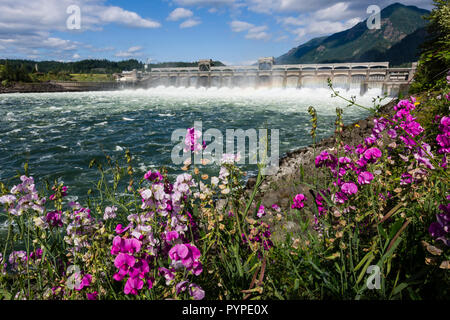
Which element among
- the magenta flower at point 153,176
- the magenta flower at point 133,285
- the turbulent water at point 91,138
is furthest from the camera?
the turbulent water at point 91,138

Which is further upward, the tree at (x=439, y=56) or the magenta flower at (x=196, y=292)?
the tree at (x=439, y=56)

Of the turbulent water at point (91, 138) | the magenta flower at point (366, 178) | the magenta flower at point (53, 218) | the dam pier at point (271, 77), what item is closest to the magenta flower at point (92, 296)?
the magenta flower at point (53, 218)

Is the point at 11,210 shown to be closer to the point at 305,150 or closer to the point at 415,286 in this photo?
the point at 415,286

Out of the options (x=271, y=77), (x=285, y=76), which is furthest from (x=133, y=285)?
(x=271, y=77)

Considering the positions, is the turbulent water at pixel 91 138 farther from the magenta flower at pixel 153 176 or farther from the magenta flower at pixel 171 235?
the magenta flower at pixel 171 235

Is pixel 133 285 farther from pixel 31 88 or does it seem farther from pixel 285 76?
pixel 31 88

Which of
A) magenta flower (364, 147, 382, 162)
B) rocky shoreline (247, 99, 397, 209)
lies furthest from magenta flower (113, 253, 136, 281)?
rocky shoreline (247, 99, 397, 209)

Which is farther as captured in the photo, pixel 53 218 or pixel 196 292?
pixel 53 218

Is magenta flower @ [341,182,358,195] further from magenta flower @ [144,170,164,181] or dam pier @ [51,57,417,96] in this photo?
dam pier @ [51,57,417,96]
